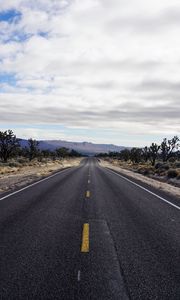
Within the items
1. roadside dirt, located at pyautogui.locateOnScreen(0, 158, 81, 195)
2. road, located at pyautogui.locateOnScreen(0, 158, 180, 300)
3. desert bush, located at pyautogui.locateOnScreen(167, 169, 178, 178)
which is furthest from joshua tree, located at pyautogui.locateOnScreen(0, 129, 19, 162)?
road, located at pyautogui.locateOnScreen(0, 158, 180, 300)

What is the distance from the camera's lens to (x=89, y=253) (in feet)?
24.8

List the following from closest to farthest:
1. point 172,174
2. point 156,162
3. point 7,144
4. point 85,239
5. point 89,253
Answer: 1. point 89,253
2. point 85,239
3. point 172,174
4. point 7,144
5. point 156,162

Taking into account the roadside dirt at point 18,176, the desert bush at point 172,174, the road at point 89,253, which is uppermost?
the desert bush at point 172,174

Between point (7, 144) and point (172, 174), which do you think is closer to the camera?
point (172, 174)

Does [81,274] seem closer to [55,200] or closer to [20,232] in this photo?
[20,232]

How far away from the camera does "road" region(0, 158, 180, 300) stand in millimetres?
5625

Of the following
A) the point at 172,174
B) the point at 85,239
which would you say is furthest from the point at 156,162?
the point at 85,239

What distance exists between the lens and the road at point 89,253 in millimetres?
5625

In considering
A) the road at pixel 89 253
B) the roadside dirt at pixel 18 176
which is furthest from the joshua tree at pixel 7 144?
the road at pixel 89 253

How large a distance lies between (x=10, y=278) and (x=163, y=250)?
347 centimetres

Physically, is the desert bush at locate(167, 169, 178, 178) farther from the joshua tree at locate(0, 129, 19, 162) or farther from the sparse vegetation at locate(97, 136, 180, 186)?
the joshua tree at locate(0, 129, 19, 162)

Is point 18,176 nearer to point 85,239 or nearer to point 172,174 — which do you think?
point 172,174

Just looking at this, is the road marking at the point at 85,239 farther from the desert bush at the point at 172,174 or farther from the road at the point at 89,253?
the desert bush at the point at 172,174

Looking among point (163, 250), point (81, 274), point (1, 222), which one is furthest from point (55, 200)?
point (81, 274)
